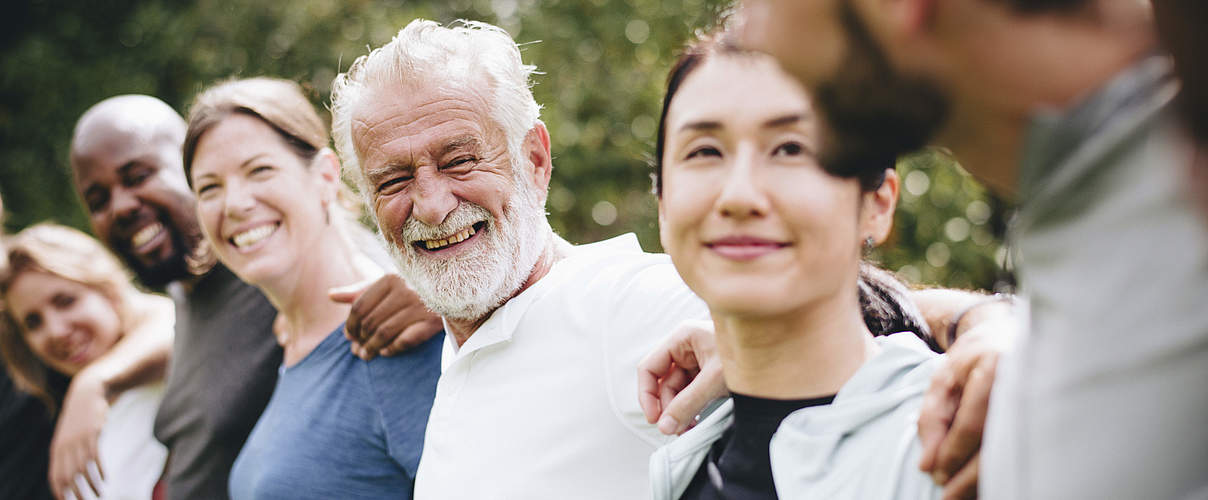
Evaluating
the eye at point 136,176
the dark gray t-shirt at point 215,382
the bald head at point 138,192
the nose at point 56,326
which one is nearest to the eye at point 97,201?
the bald head at point 138,192

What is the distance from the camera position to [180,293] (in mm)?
3723

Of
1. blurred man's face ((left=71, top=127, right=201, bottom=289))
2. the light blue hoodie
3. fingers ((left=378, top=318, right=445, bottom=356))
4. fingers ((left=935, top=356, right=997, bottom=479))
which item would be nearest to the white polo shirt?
fingers ((left=378, top=318, right=445, bottom=356))

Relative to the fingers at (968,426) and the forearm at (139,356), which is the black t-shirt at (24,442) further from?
the fingers at (968,426)

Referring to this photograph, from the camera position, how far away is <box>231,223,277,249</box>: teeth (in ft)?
9.68

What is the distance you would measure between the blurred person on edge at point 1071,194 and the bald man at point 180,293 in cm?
267

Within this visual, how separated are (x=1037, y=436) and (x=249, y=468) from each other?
215cm

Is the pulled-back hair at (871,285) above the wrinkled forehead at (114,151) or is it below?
above

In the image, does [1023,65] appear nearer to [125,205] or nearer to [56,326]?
[125,205]

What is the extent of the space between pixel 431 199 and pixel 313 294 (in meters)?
0.88

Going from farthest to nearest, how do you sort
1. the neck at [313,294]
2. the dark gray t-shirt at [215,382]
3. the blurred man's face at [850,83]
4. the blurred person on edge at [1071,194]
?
the dark gray t-shirt at [215,382]
the neck at [313,294]
the blurred man's face at [850,83]
the blurred person on edge at [1071,194]

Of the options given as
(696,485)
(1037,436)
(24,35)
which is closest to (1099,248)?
(1037,436)

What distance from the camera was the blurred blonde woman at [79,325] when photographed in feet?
12.1

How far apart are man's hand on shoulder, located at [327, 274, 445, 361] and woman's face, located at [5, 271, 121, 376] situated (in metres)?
2.00

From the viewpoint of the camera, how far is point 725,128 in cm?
145
